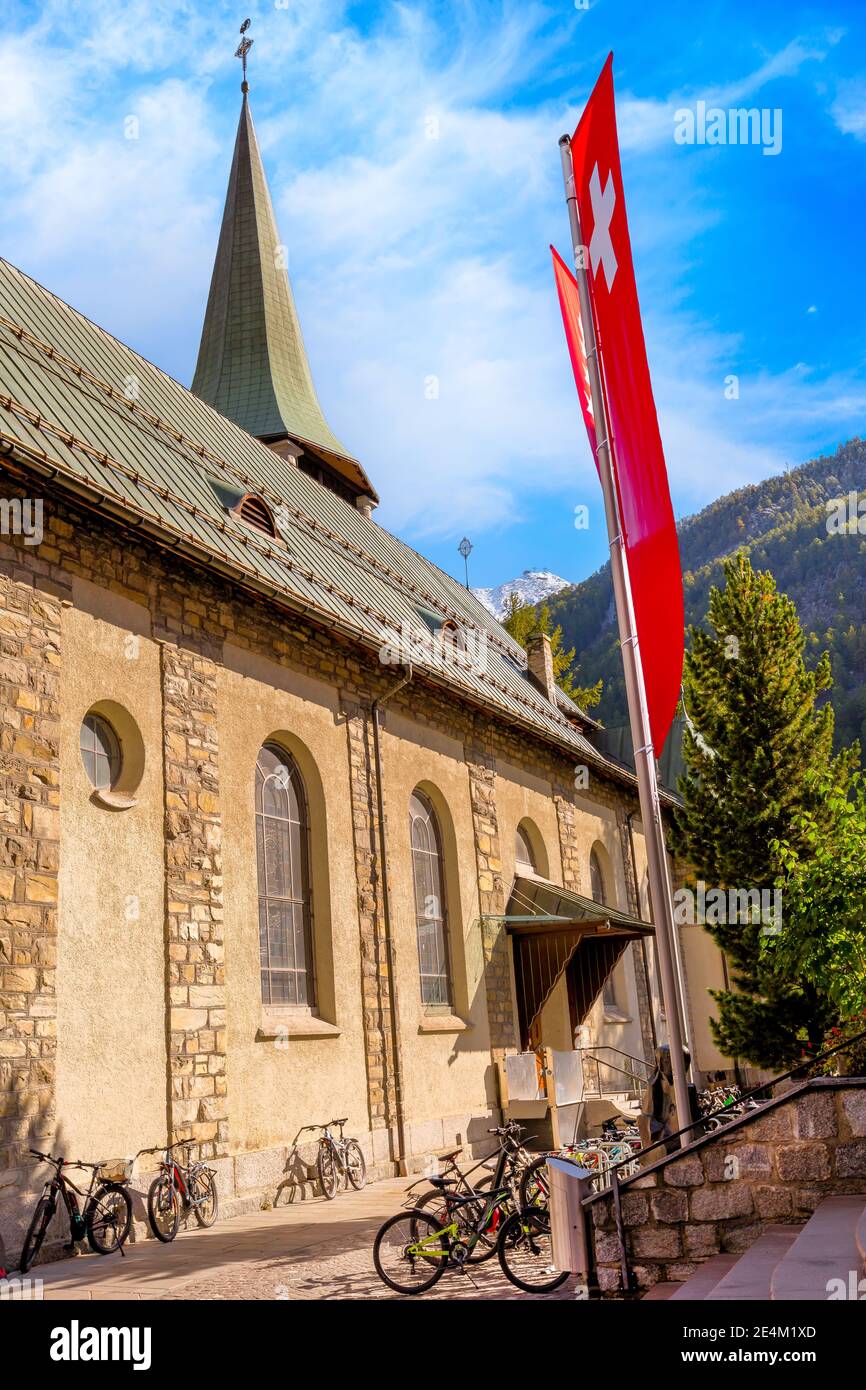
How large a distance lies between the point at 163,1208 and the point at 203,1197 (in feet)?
2.18

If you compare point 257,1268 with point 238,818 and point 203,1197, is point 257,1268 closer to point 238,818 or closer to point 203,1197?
point 203,1197

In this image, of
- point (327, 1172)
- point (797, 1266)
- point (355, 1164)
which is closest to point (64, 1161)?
point (327, 1172)

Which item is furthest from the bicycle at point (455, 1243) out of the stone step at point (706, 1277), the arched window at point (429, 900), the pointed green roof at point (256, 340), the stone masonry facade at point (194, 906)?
the pointed green roof at point (256, 340)

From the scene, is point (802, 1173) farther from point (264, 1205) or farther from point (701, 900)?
point (701, 900)

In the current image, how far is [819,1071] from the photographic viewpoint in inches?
587

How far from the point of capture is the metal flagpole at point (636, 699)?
8.69 meters

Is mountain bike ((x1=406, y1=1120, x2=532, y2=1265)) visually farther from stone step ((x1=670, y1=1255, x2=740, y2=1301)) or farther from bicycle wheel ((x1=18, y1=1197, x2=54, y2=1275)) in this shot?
bicycle wheel ((x1=18, y1=1197, x2=54, y2=1275))

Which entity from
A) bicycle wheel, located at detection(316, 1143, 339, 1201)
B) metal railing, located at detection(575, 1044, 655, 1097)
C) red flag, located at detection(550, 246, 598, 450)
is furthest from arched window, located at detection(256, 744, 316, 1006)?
metal railing, located at detection(575, 1044, 655, 1097)

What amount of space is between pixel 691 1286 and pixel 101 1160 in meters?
5.66

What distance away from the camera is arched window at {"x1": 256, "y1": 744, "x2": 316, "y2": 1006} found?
14055 millimetres

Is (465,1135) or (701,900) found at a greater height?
(701,900)

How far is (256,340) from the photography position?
26.5 metres

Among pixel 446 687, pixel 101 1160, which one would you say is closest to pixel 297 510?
pixel 446 687
